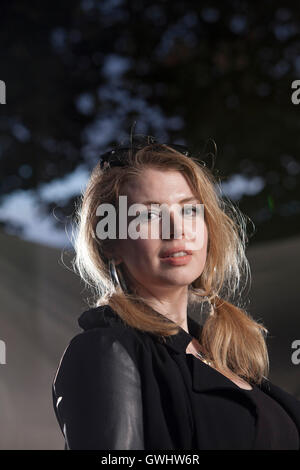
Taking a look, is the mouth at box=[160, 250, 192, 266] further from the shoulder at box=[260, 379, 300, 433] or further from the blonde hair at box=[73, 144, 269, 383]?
the shoulder at box=[260, 379, 300, 433]

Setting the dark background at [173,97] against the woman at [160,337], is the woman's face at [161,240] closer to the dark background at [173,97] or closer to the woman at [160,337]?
the woman at [160,337]

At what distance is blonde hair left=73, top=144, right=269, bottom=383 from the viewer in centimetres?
76

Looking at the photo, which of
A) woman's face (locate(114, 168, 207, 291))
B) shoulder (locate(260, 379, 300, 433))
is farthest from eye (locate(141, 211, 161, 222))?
shoulder (locate(260, 379, 300, 433))

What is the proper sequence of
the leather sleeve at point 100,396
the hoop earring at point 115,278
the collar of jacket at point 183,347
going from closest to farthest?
the leather sleeve at point 100,396 → the collar of jacket at point 183,347 → the hoop earring at point 115,278

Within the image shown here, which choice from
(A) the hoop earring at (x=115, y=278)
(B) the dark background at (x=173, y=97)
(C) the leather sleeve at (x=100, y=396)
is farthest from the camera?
(B) the dark background at (x=173, y=97)

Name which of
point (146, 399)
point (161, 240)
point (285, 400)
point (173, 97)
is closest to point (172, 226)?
point (161, 240)

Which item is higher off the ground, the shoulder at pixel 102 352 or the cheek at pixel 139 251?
the cheek at pixel 139 251

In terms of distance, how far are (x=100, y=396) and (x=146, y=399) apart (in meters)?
0.07

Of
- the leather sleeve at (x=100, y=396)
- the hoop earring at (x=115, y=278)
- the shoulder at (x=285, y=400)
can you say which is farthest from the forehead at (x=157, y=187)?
the shoulder at (x=285, y=400)

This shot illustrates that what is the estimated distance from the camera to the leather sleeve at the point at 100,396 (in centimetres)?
59

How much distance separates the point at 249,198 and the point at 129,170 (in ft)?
5.39

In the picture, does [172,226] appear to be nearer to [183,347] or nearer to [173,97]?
[183,347]

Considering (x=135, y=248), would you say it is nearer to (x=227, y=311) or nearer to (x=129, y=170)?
(x=129, y=170)

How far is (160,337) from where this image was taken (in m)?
0.73
